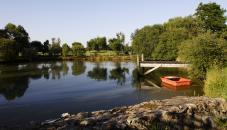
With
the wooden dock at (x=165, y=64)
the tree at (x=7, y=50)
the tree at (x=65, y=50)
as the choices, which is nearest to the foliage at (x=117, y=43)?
the tree at (x=65, y=50)

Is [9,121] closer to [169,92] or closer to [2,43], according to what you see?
[169,92]

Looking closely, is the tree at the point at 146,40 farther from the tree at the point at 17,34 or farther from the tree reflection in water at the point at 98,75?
the tree at the point at 17,34

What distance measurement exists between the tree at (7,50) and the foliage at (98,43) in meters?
57.7

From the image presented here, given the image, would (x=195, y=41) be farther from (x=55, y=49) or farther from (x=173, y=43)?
(x=55, y=49)

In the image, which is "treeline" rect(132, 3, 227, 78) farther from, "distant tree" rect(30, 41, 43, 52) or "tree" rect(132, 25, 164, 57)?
"distant tree" rect(30, 41, 43, 52)

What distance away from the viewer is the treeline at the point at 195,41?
34.5 metres

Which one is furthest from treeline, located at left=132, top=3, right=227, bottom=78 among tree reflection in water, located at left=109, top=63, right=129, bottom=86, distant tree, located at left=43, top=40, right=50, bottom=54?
distant tree, located at left=43, top=40, right=50, bottom=54

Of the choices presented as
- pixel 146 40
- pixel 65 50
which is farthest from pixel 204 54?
pixel 65 50

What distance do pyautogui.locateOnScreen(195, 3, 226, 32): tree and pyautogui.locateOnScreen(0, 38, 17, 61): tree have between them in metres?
59.4

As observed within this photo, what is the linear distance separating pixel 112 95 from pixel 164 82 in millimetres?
11161

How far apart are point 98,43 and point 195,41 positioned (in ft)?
360

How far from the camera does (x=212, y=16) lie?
212ft

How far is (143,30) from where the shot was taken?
240 feet

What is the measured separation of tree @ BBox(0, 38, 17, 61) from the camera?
87000 mm
